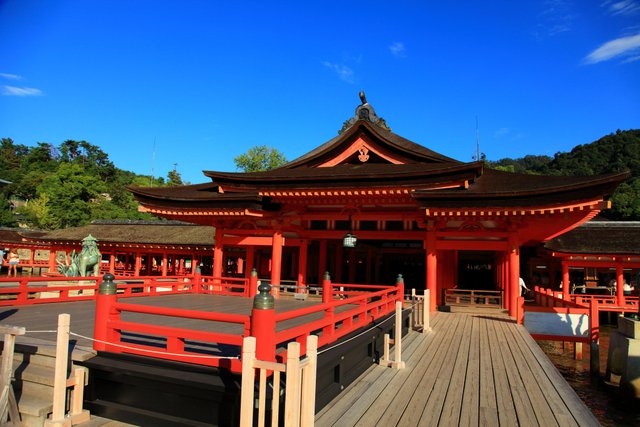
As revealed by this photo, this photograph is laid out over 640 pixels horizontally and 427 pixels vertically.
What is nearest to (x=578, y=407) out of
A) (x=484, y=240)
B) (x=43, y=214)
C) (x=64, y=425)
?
(x=64, y=425)

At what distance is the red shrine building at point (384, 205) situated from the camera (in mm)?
13531

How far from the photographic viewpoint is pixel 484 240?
14812 mm

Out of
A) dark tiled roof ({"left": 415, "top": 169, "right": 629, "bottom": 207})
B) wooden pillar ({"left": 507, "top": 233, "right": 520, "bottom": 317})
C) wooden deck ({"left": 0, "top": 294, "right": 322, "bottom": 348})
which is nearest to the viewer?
wooden deck ({"left": 0, "top": 294, "right": 322, "bottom": 348})

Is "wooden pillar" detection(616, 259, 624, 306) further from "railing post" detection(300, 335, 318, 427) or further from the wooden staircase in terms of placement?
the wooden staircase

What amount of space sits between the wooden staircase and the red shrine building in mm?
10210

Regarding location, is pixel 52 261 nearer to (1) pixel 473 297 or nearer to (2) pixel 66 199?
(2) pixel 66 199

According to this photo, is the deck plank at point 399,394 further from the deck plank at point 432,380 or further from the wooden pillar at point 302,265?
the wooden pillar at point 302,265

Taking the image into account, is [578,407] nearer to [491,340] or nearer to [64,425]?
[491,340]

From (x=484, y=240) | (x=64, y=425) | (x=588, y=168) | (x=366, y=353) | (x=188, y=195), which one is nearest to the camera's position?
(x=64, y=425)

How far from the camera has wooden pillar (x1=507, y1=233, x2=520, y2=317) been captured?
13.8m

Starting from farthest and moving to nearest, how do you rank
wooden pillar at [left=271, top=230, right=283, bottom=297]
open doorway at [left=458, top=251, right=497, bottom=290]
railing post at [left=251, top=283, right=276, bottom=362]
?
open doorway at [left=458, top=251, right=497, bottom=290] → wooden pillar at [left=271, top=230, right=283, bottom=297] → railing post at [left=251, top=283, right=276, bottom=362]

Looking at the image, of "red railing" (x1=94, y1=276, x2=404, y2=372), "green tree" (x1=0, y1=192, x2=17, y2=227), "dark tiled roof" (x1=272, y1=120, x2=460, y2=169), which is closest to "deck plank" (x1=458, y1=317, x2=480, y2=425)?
"red railing" (x1=94, y1=276, x2=404, y2=372)

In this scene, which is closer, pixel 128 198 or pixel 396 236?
pixel 396 236

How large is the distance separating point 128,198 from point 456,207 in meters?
64.6
